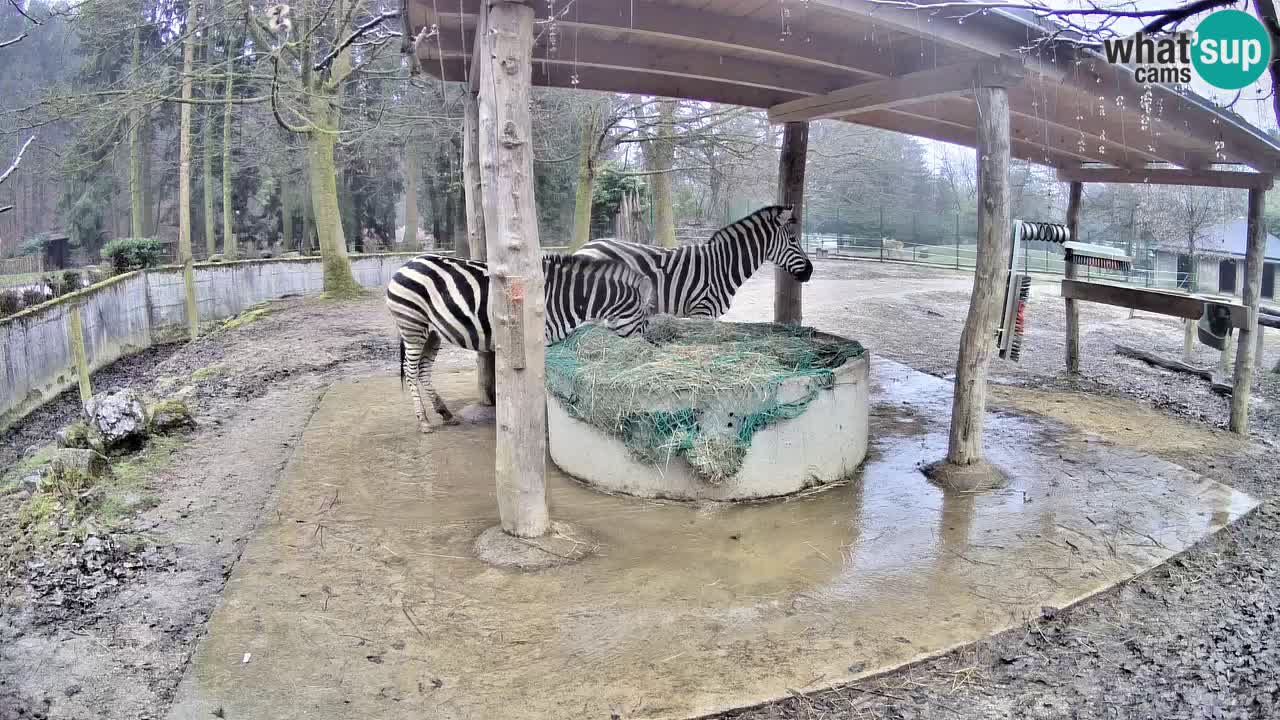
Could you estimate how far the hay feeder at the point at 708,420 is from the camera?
4707 millimetres

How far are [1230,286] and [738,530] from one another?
15.8 metres

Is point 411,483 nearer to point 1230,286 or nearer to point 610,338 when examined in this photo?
point 610,338

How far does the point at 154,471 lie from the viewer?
5.74m

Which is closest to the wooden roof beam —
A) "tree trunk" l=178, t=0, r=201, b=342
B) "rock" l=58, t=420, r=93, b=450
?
"rock" l=58, t=420, r=93, b=450

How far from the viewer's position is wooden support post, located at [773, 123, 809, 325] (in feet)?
25.8

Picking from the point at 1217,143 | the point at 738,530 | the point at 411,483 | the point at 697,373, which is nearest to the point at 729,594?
the point at 738,530

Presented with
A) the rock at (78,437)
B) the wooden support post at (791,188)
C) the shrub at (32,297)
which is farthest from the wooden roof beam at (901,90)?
the shrub at (32,297)

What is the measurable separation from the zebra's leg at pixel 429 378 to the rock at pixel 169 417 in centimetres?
213

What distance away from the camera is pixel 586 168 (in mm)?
15219

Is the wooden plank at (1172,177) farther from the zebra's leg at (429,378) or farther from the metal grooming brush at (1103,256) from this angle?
the zebra's leg at (429,378)

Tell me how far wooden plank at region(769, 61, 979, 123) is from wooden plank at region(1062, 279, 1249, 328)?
3.54 m

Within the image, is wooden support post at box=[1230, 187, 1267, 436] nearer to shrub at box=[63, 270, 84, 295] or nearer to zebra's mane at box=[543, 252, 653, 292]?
zebra's mane at box=[543, 252, 653, 292]

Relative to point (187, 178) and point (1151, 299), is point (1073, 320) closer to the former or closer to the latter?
point (1151, 299)

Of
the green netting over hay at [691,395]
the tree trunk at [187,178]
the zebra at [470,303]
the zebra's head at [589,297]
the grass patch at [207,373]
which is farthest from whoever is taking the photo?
the tree trunk at [187,178]
